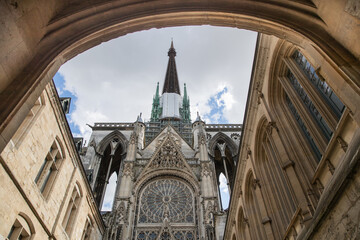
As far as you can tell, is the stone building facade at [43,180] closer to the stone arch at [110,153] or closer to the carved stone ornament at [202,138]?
the carved stone ornament at [202,138]

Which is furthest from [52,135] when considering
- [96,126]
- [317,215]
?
[96,126]

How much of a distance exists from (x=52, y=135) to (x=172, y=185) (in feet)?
51.0

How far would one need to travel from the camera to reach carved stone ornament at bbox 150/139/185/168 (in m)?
25.2

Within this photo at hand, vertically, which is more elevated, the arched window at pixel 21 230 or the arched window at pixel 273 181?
the arched window at pixel 273 181

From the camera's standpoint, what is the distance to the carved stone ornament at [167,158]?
82.7ft

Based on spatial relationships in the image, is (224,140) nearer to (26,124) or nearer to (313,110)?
(313,110)

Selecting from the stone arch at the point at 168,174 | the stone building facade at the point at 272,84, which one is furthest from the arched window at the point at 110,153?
the stone building facade at the point at 272,84

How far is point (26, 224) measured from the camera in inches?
335

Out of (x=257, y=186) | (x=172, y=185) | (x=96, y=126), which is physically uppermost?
(x=96, y=126)

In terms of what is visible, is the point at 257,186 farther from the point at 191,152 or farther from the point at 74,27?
the point at 191,152

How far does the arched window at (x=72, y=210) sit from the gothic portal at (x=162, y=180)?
608 centimetres

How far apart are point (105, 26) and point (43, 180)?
24.5 ft

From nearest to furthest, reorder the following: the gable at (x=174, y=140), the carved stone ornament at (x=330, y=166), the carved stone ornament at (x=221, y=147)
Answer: the carved stone ornament at (x=330, y=166) < the gable at (x=174, y=140) < the carved stone ornament at (x=221, y=147)

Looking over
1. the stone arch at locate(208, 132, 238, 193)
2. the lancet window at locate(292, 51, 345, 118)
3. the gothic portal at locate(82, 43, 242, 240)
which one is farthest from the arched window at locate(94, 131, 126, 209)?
the lancet window at locate(292, 51, 345, 118)
